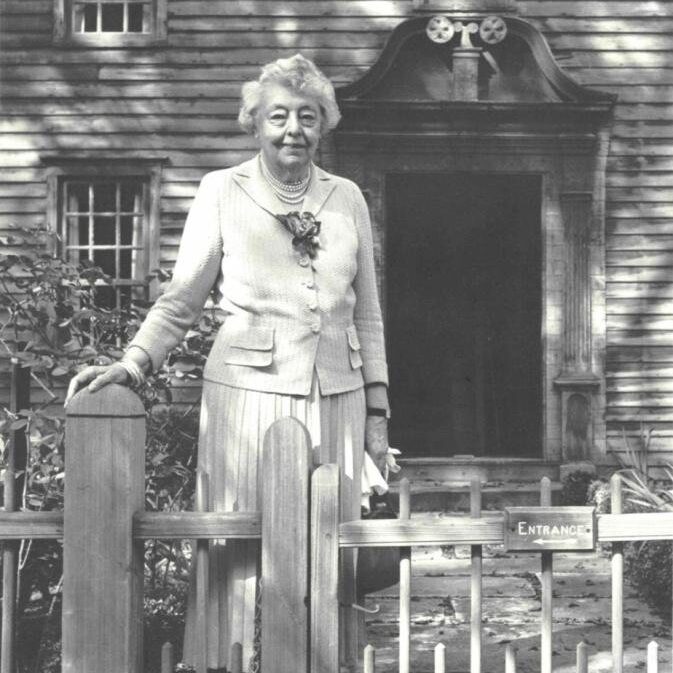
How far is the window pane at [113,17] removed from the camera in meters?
9.78

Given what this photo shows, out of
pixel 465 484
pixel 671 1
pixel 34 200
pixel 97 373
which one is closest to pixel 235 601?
pixel 97 373

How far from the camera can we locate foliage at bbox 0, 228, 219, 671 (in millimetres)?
4836

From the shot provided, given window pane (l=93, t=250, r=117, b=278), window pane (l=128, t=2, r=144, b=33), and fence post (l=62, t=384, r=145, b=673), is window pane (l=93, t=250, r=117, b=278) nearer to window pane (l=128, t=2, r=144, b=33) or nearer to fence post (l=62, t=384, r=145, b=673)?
window pane (l=128, t=2, r=144, b=33)

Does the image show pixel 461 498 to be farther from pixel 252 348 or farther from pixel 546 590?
pixel 546 590

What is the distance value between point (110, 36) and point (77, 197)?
1377 millimetres

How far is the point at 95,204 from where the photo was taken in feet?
31.9

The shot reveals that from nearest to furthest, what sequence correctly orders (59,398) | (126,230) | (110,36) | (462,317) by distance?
(59,398), (110,36), (126,230), (462,317)

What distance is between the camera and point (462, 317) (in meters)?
11.8

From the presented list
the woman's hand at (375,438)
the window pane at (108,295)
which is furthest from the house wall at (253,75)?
the woman's hand at (375,438)

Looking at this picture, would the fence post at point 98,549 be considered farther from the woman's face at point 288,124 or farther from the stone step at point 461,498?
the stone step at point 461,498

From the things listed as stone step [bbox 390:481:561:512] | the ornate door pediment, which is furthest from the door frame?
stone step [bbox 390:481:561:512]

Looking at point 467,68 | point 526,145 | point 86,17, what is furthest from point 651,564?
point 86,17

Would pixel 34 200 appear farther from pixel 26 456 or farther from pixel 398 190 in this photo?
pixel 26 456

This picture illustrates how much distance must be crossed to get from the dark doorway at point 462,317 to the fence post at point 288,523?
856cm
